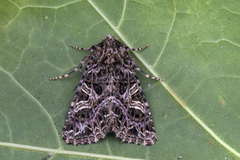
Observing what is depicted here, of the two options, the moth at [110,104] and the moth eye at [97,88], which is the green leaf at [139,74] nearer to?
the moth at [110,104]

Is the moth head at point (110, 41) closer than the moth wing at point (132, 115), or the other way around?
the moth wing at point (132, 115)

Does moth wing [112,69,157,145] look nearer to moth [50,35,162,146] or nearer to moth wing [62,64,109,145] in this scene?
moth [50,35,162,146]

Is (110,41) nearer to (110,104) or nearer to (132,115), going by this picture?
(110,104)

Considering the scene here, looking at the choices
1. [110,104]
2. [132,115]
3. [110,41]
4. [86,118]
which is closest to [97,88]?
[110,104]

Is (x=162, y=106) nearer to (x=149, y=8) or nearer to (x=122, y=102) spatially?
(x=122, y=102)

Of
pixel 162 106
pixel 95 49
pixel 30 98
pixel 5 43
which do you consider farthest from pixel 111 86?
pixel 5 43

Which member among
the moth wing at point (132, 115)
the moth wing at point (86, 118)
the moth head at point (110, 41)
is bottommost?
the moth wing at point (132, 115)

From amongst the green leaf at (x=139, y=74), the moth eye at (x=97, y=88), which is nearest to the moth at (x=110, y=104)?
the moth eye at (x=97, y=88)
